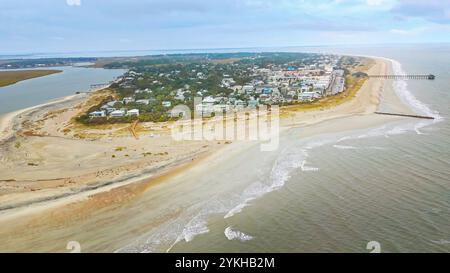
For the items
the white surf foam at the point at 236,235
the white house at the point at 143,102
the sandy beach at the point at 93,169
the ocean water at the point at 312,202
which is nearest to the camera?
the ocean water at the point at 312,202

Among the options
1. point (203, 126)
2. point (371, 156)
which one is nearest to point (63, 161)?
point (203, 126)

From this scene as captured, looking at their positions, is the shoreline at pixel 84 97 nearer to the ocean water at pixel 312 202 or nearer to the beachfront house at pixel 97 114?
the ocean water at pixel 312 202

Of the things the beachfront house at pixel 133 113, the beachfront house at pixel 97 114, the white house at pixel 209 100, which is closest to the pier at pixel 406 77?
the white house at pixel 209 100

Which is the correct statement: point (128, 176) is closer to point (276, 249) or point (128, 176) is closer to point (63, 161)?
point (63, 161)

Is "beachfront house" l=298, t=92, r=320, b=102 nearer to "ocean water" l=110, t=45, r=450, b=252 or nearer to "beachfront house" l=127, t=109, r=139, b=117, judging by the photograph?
"beachfront house" l=127, t=109, r=139, b=117

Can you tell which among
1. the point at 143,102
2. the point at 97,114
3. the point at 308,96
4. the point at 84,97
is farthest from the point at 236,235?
the point at 84,97

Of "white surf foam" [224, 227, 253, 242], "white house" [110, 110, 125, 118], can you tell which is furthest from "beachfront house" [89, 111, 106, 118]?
"white surf foam" [224, 227, 253, 242]
